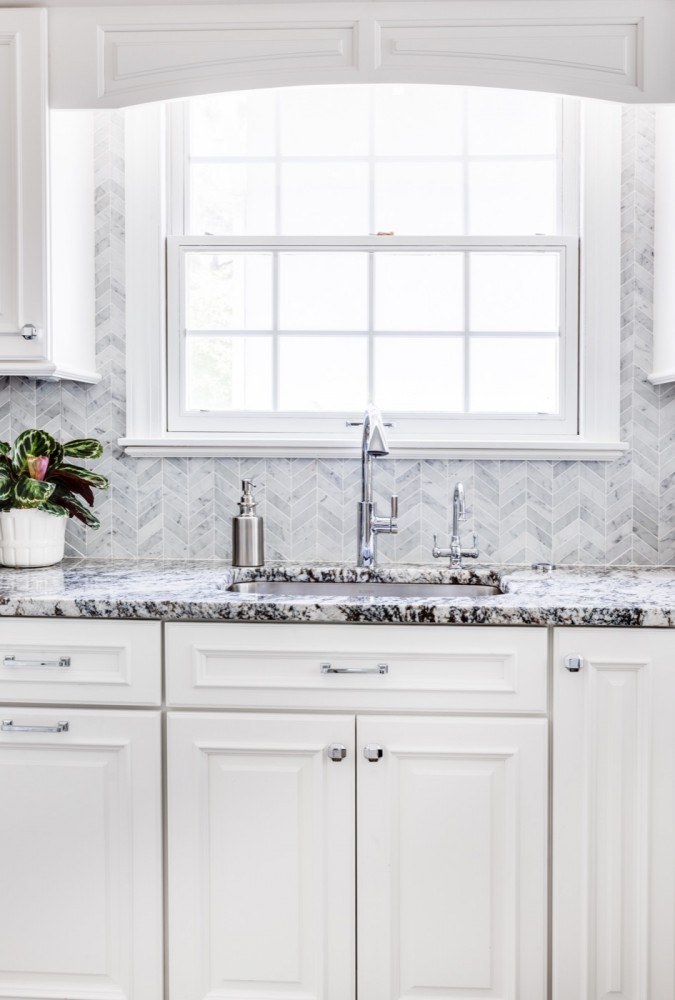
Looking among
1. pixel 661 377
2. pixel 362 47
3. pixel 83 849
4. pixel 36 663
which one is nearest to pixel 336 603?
pixel 36 663

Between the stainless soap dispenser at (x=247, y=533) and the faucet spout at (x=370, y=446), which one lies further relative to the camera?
the stainless soap dispenser at (x=247, y=533)

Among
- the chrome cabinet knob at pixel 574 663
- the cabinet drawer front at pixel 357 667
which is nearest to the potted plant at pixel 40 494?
the cabinet drawer front at pixel 357 667

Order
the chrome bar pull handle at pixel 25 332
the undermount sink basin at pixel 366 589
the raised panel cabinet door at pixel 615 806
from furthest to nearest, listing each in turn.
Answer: the undermount sink basin at pixel 366 589
the chrome bar pull handle at pixel 25 332
the raised panel cabinet door at pixel 615 806

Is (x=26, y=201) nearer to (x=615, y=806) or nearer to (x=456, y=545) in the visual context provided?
(x=456, y=545)

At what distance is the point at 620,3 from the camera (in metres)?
2.08

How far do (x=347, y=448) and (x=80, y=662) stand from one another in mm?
940

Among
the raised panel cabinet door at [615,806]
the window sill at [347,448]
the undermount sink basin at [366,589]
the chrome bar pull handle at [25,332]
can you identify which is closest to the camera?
the raised panel cabinet door at [615,806]

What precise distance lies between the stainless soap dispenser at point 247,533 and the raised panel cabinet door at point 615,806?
0.85 meters

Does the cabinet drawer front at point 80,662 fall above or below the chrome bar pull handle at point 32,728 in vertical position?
above

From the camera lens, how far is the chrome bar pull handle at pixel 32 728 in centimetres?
179

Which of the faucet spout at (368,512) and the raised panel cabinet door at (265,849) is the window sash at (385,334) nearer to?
the faucet spout at (368,512)

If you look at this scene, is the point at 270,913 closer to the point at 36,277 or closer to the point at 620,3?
the point at 36,277

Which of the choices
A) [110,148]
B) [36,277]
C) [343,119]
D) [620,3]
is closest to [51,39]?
[110,148]

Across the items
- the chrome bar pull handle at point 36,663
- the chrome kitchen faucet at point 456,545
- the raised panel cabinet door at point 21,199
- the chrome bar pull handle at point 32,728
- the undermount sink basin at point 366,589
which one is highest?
the raised panel cabinet door at point 21,199
